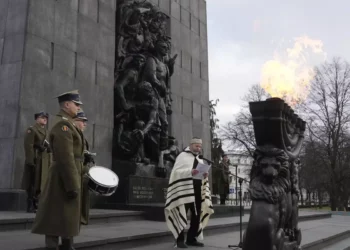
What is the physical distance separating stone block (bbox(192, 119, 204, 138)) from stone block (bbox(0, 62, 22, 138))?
309 inches

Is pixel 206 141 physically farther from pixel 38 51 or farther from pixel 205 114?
pixel 38 51

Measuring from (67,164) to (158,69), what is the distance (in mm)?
8081

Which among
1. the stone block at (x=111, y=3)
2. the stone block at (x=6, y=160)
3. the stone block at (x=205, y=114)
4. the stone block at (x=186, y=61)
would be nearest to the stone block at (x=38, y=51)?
the stone block at (x=6, y=160)

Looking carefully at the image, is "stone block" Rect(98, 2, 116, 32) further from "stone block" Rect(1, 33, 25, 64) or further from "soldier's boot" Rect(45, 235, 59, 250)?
"soldier's boot" Rect(45, 235, 59, 250)

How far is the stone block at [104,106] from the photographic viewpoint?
10.5 m

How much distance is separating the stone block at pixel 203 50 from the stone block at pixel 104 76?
6.29m

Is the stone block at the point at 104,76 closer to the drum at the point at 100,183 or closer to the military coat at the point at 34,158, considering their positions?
the military coat at the point at 34,158

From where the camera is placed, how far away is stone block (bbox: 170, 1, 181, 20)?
15.0 m

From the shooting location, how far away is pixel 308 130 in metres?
33.0

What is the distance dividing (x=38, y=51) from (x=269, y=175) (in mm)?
6306

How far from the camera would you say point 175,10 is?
598 inches

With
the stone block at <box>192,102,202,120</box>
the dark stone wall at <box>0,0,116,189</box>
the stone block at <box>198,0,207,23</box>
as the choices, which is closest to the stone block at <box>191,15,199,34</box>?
the stone block at <box>198,0,207,23</box>

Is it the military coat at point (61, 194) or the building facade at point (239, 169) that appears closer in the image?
the military coat at point (61, 194)

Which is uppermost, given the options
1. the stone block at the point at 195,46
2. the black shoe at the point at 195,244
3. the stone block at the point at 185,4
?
the stone block at the point at 185,4
